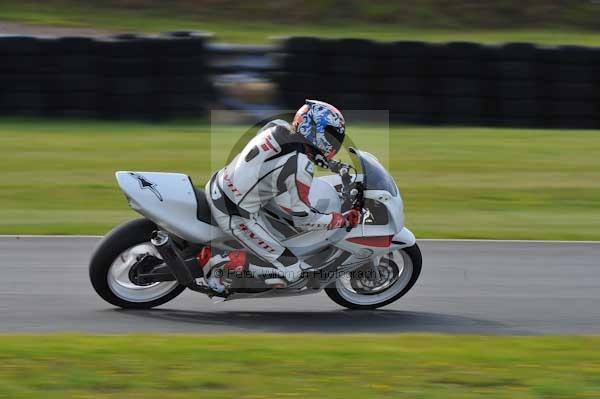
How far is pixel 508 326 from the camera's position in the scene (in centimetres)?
745

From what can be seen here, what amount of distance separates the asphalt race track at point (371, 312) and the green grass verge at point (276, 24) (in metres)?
13.0

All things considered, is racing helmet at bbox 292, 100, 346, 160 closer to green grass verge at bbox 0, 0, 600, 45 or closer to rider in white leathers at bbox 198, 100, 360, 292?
rider in white leathers at bbox 198, 100, 360, 292

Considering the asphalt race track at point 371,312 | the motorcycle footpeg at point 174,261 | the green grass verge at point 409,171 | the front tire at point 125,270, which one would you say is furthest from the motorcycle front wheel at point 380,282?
the green grass verge at point 409,171

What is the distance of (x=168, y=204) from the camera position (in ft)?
23.6

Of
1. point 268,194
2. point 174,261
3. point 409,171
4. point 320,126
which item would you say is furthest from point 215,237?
point 409,171

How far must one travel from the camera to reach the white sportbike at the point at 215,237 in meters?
7.23

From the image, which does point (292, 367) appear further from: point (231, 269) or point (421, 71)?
point (421, 71)

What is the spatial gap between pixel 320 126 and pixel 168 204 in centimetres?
122

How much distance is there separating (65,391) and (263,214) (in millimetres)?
2412

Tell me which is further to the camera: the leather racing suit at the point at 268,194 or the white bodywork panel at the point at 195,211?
the white bodywork panel at the point at 195,211

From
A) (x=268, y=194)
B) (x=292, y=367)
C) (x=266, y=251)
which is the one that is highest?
(x=268, y=194)

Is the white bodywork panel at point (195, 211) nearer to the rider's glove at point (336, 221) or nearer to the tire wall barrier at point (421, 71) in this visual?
the rider's glove at point (336, 221)

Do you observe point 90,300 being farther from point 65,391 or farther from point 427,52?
point 427,52

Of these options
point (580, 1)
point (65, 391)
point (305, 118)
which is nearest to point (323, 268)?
point (305, 118)
